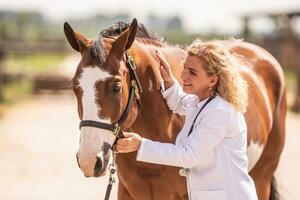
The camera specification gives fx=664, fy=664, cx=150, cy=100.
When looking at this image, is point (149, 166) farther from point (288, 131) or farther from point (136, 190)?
point (288, 131)

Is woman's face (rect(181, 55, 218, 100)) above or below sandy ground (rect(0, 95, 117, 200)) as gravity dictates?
above

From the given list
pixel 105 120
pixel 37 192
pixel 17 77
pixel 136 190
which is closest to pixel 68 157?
pixel 37 192

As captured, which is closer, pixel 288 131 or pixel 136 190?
pixel 136 190

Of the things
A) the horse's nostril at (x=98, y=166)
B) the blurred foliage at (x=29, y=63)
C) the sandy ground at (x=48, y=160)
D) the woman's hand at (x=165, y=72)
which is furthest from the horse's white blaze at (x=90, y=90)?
the blurred foliage at (x=29, y=63)

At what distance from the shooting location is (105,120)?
3176 mm

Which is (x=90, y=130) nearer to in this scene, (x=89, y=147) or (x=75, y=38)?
(x=89, y=147)

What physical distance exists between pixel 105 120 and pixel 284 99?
2.70 metres

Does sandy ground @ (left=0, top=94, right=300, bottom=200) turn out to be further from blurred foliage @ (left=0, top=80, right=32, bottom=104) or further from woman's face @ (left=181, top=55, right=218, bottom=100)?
woman's face @ (left=181, top=55, right=218, bottom=100)

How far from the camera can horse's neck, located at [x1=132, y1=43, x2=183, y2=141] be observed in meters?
3.80

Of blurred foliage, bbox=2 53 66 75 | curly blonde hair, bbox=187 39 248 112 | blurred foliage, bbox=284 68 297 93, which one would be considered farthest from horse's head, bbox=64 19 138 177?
blurred foliage, bbox=2 53 66 75

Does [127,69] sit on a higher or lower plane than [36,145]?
higher

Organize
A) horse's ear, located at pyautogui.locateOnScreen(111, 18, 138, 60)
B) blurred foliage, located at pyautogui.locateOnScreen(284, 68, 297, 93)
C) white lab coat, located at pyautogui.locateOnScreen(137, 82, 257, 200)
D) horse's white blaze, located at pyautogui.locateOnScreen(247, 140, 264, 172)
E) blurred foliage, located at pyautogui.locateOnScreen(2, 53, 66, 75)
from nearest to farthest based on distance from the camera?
1. white lab coat, located at pyautogui.locateOnScreen(137, 82, 257, 200)
2. horse's ear, located at pyautogui.locateOnScreen(111, 18, 138, 60)
3. horse's white blaze, located at pyautogui.locateOnScreen(247, 140, 264, 172)
4. blurred foliage, located at pyautogui.locateOnScreen(284, 68, 297, 93)
5. blurred foliage, located at pyautogui.locateOnScreen(2, 53, 66, 75)

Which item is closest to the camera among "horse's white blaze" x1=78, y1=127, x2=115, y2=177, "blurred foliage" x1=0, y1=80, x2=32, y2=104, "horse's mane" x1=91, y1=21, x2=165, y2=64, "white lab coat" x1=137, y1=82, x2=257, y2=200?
"white lab coat" x1=137, y1=82, x2=257, y2=200

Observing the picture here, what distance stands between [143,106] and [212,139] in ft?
3.29
